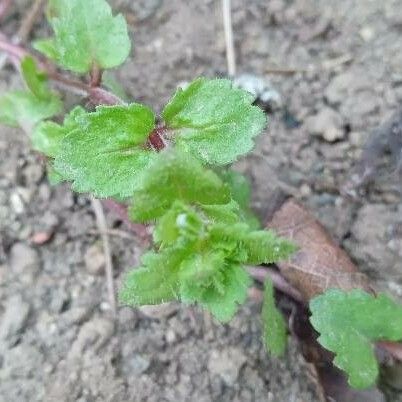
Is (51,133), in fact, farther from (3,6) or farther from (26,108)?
(3,6)

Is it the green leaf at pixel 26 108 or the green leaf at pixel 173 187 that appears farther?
the green leaf at pixel 26 108

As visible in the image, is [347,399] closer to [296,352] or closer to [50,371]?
[296,352]

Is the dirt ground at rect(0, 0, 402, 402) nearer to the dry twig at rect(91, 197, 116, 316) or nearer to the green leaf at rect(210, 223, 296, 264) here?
the dry twig at rect(91, 197, 116, 316)

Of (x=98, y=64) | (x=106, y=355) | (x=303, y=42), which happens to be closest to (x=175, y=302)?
(x=106, y=355)

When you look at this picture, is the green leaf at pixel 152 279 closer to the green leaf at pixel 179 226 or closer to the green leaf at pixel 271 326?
the green leaf at pixel 179 226

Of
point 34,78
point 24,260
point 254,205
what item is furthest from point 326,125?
point 24,260

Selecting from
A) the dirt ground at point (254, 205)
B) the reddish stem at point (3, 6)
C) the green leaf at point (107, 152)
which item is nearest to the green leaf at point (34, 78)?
the dirt ground at point (254, 205)
